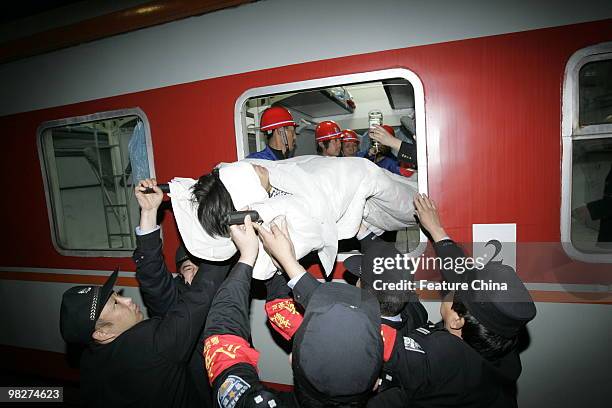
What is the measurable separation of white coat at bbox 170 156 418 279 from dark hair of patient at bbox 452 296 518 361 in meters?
0.65

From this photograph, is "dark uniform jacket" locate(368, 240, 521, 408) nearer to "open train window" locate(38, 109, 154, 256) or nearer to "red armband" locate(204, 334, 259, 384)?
"red armband" locate(204, 334, 259, 384)

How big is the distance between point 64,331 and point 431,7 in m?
2.48

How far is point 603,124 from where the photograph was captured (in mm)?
1681

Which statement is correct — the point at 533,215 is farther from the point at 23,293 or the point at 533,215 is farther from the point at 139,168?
the point at 23,293

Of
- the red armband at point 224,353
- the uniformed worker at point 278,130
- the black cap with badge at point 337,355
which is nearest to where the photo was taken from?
the black cap with badge at point 337,355

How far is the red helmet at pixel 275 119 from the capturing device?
2924 millimetres

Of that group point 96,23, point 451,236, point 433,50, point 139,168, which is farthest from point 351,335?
point 96,23

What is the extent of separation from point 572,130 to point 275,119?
202cm

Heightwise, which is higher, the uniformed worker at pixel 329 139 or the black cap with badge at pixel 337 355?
the uniformed worker at pixel 329 139

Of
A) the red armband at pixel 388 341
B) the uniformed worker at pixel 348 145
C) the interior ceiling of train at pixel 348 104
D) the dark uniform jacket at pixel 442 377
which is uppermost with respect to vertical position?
the interior ceiling of train at pixel 348 104

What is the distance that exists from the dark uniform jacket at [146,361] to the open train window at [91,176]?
125cm

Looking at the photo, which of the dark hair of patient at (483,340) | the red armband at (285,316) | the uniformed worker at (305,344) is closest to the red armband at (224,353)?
the uniformed worker at (305,344)

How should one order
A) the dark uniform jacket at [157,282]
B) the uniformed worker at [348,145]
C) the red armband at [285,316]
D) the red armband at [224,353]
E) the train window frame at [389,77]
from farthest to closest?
the uniformed worker at [348,145]
the dark uniform jacket at [157,282]
the train window frame at [389,77]
the red armband at [285,316]
the red armband at [224,353]

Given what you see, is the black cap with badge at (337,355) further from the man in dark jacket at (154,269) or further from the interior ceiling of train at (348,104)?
the interior ceiling of train at (348,104)
